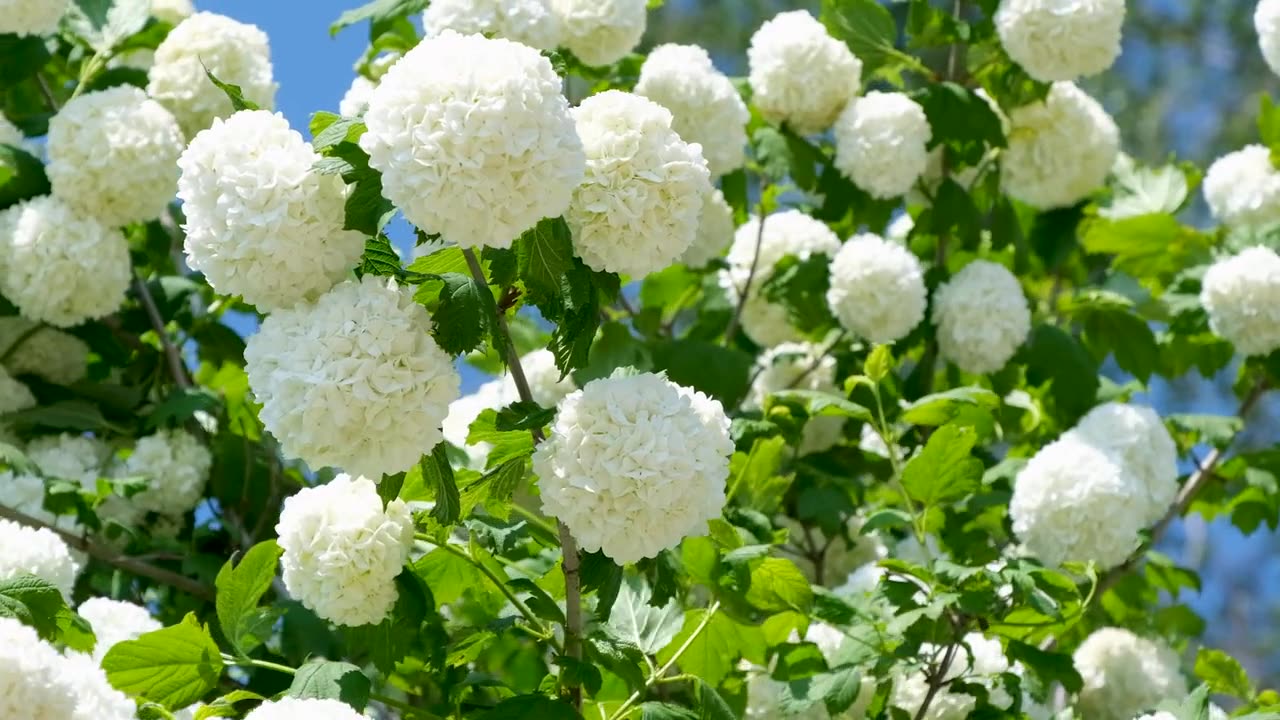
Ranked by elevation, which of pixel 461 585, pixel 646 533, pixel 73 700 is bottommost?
pixel 461 585

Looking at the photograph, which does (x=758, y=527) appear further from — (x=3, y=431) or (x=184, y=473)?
(x=3, y=431)

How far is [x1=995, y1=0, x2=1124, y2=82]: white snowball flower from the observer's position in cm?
340

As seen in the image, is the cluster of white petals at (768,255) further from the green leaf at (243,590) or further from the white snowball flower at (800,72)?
the green leaf at (243,590)

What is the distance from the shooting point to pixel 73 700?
1.52 meters

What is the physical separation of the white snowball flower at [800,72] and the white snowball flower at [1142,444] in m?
0.86

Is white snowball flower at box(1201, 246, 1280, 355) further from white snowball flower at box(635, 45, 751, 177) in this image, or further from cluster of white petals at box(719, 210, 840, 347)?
white snowball flower at box(635, 45, 751, 177)

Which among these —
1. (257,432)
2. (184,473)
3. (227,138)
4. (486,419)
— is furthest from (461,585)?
(257,432)

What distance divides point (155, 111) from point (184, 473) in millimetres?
700

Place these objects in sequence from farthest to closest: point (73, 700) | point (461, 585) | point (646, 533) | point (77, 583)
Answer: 1. point (77, 583)
2. point (461, 585)
3. point (646, 533)
4. point (73, 700)

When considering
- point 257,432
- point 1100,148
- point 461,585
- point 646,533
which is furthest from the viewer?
point 1100,148

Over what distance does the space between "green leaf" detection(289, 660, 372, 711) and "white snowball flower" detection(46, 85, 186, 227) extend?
1419 mm

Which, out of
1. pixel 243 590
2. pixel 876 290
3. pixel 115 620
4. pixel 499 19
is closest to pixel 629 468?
pixel 243 590

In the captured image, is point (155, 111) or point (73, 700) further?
point (155, 111)

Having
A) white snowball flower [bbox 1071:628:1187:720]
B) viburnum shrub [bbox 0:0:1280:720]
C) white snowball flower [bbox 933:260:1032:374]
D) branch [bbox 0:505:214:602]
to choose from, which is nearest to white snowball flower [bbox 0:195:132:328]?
viburnum shrub [bbox 0:0:1280:720]
